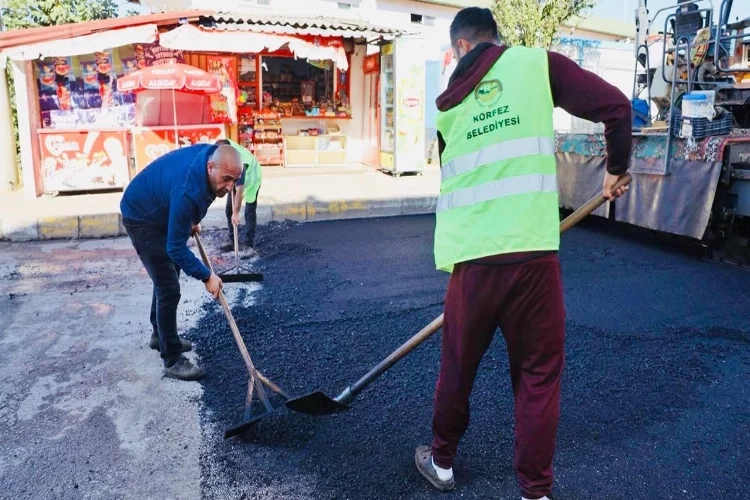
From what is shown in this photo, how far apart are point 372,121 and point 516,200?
11.3m

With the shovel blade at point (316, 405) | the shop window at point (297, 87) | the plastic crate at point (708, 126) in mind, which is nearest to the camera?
the shovel blade at point (316, 405)

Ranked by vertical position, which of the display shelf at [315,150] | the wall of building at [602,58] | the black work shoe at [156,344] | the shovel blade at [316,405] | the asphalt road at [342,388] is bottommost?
the asphalt road at [342,388]

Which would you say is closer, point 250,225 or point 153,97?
point 250,225

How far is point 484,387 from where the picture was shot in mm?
3541

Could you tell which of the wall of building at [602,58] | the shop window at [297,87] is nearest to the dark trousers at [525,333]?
the shop window at [297,87]

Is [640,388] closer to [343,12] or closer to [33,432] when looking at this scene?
[33,432]

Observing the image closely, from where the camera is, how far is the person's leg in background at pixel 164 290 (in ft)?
12.0

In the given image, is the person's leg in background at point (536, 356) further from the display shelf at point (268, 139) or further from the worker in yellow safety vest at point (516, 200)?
the display shelf at point (268, 139)

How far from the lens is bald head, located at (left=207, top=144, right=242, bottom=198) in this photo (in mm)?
3301

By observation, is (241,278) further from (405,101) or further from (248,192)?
(405,101)

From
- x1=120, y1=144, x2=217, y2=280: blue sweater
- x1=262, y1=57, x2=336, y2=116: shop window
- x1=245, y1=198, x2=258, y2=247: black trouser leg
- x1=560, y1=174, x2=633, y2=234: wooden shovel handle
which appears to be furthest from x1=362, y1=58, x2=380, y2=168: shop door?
x1=560, y1=174, x2=633, y2=234: wooden shovel handle

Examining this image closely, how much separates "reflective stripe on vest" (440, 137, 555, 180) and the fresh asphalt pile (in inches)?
53.3

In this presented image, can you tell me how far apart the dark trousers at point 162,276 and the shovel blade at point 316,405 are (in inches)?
40.5

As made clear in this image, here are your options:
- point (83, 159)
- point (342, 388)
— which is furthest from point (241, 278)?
point (83, 159)
